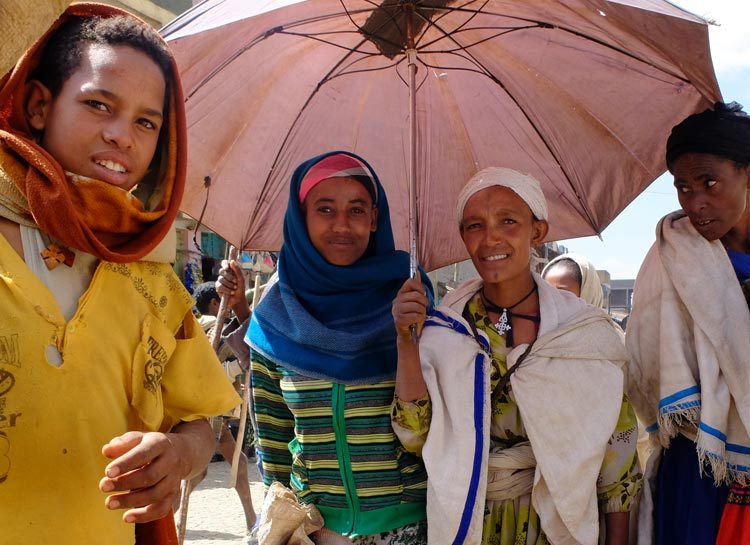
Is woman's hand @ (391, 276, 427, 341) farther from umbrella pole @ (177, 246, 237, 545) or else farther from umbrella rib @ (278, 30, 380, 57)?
umbrella pole @ (177, 246, 237, 545)

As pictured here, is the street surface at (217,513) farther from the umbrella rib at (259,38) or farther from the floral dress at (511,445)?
the umbrella rib at (259,38)

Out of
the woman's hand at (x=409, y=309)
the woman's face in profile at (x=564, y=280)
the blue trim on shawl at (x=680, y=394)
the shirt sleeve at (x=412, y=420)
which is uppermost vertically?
the woman's face in profile at (x=564, y=280)

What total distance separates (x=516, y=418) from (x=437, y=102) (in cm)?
153

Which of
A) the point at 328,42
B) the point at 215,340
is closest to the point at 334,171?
the point at 328,42

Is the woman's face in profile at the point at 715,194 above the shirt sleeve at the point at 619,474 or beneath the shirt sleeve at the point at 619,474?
above

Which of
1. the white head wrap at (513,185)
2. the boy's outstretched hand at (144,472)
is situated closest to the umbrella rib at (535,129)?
the white head wrap at (513,185)

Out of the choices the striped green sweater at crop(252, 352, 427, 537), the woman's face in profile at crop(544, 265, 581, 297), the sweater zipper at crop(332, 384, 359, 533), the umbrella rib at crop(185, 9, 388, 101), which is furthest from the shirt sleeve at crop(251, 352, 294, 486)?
the woman's face in profile at crop(544, 265, 581, 297)

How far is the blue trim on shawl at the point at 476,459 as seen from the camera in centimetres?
207

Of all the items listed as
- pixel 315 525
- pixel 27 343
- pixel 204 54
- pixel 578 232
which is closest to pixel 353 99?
pixel 204 54

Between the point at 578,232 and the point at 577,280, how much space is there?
110cm

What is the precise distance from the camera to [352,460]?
7.24 feet

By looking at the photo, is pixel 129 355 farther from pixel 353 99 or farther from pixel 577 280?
pixel 577 280

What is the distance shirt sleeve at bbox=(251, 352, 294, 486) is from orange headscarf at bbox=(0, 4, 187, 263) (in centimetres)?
98

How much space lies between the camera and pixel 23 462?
3.96 feet
